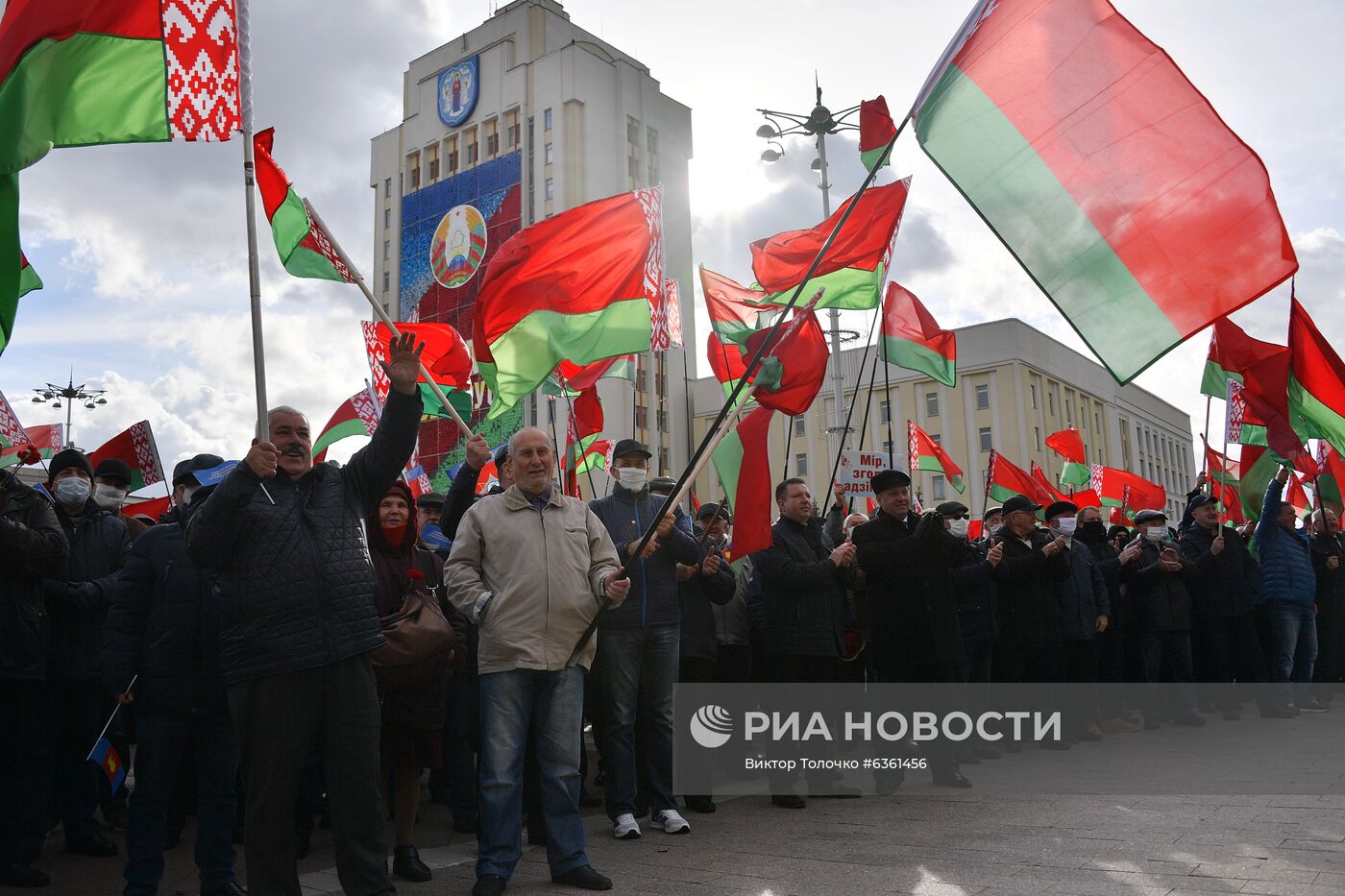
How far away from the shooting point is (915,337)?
1057cm

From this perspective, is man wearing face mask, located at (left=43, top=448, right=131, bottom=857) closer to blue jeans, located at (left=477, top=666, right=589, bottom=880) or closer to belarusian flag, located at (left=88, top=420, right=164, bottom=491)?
blue jeans, located at (left=477, top=666, right=589, bottom=880)

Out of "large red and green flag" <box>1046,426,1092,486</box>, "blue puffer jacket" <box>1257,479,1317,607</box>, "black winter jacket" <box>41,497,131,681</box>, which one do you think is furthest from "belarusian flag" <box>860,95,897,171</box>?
"large red and green flag" <box>1046,426,1092,486</box>

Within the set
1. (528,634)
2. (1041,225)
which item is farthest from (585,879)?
(1041,225)

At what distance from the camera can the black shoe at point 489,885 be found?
4641 millimetres

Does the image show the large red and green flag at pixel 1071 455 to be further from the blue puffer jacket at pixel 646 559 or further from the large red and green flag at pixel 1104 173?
the large red and green flag at pixel 1104 173

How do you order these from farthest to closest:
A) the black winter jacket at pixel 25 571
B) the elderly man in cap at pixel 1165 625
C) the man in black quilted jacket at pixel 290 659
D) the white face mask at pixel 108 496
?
the elderly man in cap at pixel 1165 625, the white face mask at pixel 108 496, the black winter jacket at pixel 25 571, the man in black quilted jacket at pixel 290 659

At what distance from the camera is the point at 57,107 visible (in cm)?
470

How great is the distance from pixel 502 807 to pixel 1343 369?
640cm

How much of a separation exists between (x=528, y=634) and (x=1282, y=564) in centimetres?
876

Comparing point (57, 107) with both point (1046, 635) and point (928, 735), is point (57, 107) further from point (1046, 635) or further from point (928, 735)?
point (1046, 635)

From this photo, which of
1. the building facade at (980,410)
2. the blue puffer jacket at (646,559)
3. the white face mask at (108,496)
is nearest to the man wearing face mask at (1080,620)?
the blue puffer jacket at (646,559)

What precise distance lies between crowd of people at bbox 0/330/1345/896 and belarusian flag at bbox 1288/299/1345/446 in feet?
6.66

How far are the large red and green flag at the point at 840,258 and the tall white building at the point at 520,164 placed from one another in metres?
50.3

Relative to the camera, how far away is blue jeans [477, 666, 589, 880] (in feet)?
15.8
